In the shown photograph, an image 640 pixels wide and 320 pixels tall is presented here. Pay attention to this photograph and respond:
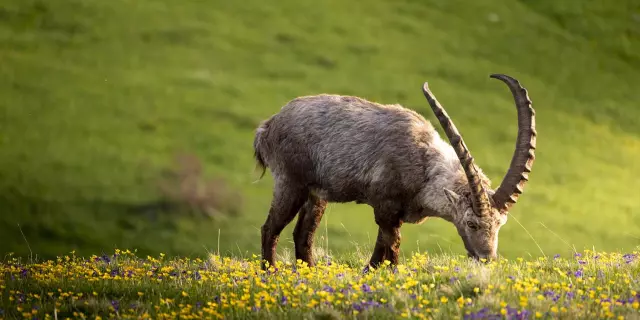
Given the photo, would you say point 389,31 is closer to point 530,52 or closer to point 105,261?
point 530,52

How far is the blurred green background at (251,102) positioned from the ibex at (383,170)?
1787mm

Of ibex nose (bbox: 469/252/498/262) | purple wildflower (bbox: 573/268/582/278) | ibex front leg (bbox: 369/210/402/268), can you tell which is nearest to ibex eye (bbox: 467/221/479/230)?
ibex nose (bbox: 469/252/498/262)

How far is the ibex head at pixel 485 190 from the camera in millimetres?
10086

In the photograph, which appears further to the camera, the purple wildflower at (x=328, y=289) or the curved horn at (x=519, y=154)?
the curved horn at (x=519, y=154)

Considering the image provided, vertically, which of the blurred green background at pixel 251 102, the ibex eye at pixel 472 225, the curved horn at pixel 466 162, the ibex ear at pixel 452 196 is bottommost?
the blurred green background at pixel 251 102

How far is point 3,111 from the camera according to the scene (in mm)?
23016

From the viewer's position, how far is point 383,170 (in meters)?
11.4

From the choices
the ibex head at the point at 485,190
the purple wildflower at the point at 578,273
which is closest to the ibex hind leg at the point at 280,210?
the ibex head at the point at 485,190

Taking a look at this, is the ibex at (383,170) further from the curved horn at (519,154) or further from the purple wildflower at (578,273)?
the purple wildflower at (578,273)

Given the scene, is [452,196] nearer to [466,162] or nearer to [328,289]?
[466,162]

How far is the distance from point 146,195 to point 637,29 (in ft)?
70.0

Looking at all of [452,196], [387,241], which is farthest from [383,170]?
[452,196]

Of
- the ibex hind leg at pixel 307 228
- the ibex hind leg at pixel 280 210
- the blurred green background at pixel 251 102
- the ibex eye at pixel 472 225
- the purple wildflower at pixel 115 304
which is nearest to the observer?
the purple wildflower at pixel 115 304

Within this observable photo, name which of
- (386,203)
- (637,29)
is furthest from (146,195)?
(637,29)
